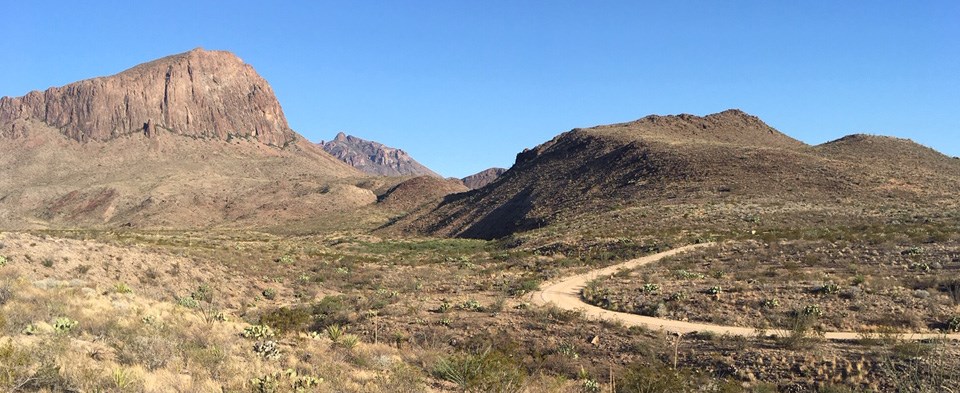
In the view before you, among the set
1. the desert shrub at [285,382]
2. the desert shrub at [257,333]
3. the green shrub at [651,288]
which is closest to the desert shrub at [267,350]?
the desert shrub at [257,333]

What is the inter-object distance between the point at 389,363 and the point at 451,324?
5722mm

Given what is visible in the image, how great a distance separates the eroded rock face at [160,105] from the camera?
148875 mm

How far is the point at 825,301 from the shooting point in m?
17.4

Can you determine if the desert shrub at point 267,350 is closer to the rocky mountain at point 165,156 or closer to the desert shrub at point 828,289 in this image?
the desert shrub at point 828,289

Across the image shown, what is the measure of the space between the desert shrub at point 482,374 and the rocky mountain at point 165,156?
94.8m

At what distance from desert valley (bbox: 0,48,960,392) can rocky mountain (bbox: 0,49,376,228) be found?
46362mm

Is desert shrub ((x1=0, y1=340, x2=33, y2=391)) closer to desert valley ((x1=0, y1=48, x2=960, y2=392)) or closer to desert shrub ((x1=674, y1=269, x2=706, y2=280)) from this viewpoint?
desert valley ((x1=0, y1=48, x2=960, y2=392))

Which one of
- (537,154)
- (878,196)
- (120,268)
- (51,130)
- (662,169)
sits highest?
(51,130)

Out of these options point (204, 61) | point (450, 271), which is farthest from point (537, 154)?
point (204, 61)

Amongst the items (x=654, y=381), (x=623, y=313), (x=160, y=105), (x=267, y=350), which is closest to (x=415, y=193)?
(x=623, y=313)

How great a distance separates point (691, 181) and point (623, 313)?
43.0 metres

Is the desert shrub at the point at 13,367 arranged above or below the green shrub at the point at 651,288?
above

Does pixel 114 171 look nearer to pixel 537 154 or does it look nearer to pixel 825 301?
pixel 537 154

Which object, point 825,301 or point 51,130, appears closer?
point 825,301
